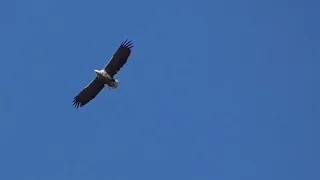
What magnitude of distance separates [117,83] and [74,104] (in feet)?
11.1

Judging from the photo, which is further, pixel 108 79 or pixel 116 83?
pixel 108 79

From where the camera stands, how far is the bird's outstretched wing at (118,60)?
70000 mm

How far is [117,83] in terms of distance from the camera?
69.8 metres

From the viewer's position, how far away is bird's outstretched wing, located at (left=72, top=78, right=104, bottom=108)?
7088cm

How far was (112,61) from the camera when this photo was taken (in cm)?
7000

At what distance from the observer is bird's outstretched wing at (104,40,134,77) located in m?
70.0

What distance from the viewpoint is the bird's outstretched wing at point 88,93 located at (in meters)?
70.9

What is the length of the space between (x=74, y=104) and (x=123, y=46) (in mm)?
4521

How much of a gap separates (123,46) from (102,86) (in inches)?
101

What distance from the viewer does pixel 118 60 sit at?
230 feet

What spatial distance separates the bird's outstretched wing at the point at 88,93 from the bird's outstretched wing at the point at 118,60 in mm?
1103

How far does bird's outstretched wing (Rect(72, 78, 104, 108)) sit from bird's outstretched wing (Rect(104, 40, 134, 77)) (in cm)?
110

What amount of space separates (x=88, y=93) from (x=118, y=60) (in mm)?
2786
